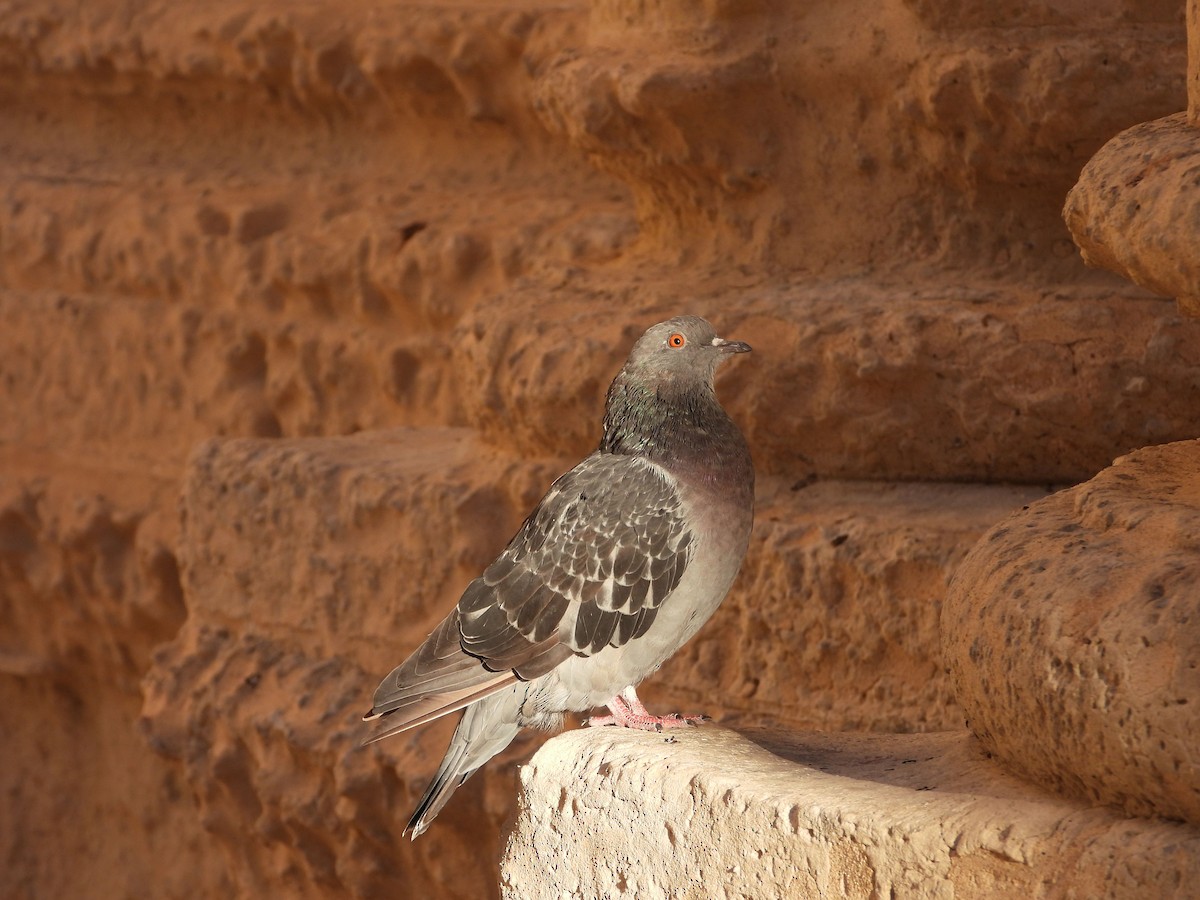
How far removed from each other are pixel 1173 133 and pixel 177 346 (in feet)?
14.9

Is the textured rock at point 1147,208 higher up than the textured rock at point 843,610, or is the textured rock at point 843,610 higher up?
the textured rock at point 1147,208

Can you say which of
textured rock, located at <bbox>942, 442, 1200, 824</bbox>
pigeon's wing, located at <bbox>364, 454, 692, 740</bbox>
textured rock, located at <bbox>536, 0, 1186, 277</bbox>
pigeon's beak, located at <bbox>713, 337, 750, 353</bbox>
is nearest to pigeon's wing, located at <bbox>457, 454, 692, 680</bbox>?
pigeon's wing, located at <bbox>364, 454, 692, 740</bbox>

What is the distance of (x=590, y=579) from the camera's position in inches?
110

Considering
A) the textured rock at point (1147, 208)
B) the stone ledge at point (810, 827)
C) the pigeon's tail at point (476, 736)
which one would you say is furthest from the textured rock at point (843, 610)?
the textured rock at point (1147, 208)

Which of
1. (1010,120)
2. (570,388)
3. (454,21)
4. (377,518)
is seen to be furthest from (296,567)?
(1010,120)

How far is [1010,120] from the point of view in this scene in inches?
136

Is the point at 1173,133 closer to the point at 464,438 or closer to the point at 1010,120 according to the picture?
the point at 1010,120

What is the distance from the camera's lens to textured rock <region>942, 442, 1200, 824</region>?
187 cm

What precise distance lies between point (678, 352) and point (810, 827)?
1.01 metres

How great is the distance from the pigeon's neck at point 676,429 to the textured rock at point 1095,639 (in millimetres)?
592

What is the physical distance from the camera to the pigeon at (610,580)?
9.11ft

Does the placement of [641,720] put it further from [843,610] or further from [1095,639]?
[1095,639]

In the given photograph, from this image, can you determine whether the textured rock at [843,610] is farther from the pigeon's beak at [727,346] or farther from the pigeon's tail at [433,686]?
the pigeon's tail at [433,686]

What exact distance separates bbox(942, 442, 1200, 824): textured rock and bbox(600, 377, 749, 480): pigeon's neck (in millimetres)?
592
